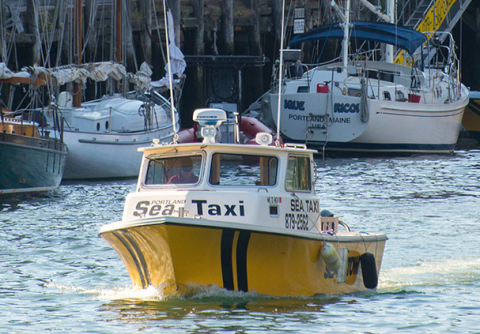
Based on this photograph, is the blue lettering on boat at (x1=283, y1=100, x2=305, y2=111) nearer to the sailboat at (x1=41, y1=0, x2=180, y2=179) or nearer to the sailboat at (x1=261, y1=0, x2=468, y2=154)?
the sailboat at (x1=261, y1=0, x2=468, y2=154)

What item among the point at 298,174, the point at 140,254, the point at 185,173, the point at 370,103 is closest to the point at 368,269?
the point at 298,174

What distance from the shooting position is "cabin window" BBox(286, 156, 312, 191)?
436 inches

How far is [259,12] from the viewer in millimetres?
39250

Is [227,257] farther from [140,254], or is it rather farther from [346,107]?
[346,107]

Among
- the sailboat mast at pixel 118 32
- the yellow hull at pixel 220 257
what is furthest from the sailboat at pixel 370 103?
the yellow hull at pixel 220 257

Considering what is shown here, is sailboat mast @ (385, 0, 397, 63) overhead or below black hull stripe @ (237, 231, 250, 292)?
Answer: overhead

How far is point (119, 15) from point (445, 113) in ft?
43.3

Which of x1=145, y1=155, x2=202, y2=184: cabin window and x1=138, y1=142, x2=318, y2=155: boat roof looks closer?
x1=138, y1=142, x2=318, y2=155: boat roof

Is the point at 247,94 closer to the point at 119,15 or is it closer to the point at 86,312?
the point at 119,15

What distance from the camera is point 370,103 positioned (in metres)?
31.8

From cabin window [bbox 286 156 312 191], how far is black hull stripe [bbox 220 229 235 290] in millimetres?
1289

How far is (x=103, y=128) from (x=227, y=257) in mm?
17032

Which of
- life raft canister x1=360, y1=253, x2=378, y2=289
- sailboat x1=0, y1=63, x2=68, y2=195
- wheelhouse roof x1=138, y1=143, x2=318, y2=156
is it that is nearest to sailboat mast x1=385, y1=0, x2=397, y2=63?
sailboat x1=0, y1=63, x2=68, y2=195

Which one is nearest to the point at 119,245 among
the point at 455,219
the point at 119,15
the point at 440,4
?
the point at 455,219
